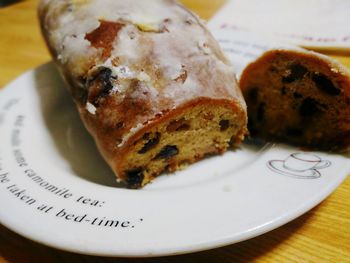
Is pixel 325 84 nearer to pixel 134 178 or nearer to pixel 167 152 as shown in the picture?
pixel 167 152

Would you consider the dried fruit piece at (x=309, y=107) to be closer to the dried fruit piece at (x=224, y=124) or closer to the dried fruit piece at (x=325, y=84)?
the dried fruit piece at (x=325, y=84)

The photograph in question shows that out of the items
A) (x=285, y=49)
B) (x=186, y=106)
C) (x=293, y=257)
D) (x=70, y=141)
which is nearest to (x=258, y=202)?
(x=293, y=257)

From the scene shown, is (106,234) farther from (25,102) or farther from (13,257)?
(25,102)

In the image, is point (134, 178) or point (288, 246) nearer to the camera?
point (288, 246)

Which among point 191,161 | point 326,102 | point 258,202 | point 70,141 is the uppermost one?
point 326,102

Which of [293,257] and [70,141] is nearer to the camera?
[293,257]

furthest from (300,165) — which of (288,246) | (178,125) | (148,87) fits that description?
(148,87)

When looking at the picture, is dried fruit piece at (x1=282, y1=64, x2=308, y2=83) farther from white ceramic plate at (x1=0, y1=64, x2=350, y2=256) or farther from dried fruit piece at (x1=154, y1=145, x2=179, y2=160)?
dried fruit piece at (x1=154, y1=145, x2=179, y2=160)

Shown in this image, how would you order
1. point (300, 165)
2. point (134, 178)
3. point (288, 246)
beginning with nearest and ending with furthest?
point (288, 246) → point (300, 165) → point (134, 178)
